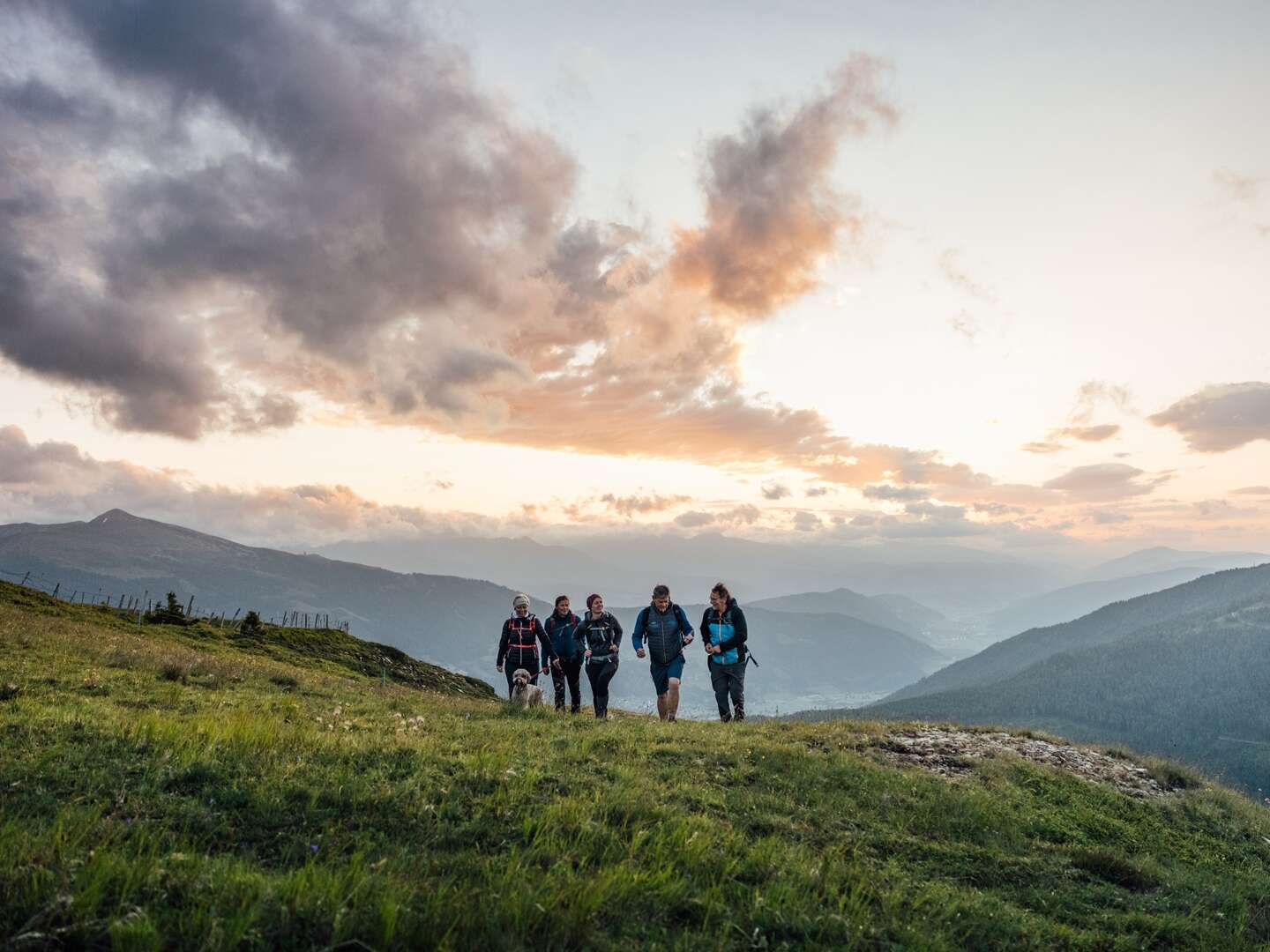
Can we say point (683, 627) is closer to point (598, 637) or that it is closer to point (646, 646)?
point (646, 646)

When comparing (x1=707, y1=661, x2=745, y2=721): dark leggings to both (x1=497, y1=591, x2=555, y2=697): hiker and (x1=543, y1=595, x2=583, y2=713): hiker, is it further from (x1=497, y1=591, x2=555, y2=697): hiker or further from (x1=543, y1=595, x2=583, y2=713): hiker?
(x1=497, y1=591, x2=555, y2=697): hiker

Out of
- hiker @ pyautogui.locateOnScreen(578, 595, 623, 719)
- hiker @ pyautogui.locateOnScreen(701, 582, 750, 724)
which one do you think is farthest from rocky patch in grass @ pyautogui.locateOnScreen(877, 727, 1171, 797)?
hiker @ pyautogui.locateOnScreen(578, 595, 623, 719)

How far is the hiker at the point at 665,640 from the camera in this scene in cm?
1845

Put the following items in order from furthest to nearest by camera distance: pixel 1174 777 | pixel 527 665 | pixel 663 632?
pixel 527 665
pixel 663 632
pixel 1174 777

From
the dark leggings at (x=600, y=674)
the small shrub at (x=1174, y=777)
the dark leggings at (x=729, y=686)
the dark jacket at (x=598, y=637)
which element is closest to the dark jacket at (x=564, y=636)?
the dark jacket at (x=598, y=637)

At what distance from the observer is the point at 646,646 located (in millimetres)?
18906

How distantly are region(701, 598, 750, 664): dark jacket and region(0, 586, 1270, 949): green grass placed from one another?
408 cm

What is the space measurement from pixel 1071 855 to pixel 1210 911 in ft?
5.64

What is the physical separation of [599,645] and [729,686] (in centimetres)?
408

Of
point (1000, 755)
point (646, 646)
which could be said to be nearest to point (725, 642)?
point (646, 646)

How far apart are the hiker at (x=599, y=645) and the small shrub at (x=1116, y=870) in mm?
10984

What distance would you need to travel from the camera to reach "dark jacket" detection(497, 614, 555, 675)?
1869 cm

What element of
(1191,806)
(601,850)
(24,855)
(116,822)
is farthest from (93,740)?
(1191,806)

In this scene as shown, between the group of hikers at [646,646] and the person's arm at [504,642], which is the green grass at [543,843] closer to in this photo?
the group of hikers at [646,646]
